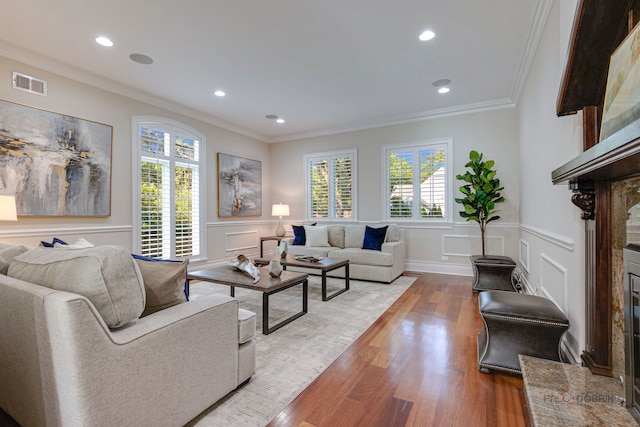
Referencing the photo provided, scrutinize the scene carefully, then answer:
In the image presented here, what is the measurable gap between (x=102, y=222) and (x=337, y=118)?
426 cm

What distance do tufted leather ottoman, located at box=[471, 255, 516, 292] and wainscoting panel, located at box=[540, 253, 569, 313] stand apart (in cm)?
108

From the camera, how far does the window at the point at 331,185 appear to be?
20.4 ft

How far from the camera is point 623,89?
107 cm

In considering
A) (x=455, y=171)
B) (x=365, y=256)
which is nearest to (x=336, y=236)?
(x=365, y=256)

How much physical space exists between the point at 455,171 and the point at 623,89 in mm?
4307

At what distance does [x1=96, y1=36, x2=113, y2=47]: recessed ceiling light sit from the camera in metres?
3.04

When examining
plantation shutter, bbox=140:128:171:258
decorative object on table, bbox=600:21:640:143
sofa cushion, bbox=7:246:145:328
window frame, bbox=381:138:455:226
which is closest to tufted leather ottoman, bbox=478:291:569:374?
decorative object on table, bbox=600:21:640:143

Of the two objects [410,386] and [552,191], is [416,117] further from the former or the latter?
[410,386]

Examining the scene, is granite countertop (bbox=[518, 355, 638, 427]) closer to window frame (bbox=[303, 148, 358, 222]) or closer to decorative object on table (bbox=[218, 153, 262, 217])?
window frame (bbox=[303, 148, 358, 222])

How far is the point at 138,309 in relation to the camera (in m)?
1.33

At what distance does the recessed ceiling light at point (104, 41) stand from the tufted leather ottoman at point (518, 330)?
4.34 metres

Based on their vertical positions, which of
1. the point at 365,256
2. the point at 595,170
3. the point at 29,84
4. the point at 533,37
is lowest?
the point at 365,256

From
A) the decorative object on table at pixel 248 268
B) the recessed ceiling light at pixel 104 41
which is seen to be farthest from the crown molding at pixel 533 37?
the recessed ceiling light at pixel 104 41

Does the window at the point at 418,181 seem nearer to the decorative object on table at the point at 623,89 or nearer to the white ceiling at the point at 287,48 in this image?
the white ceiling at the point at 287,48
